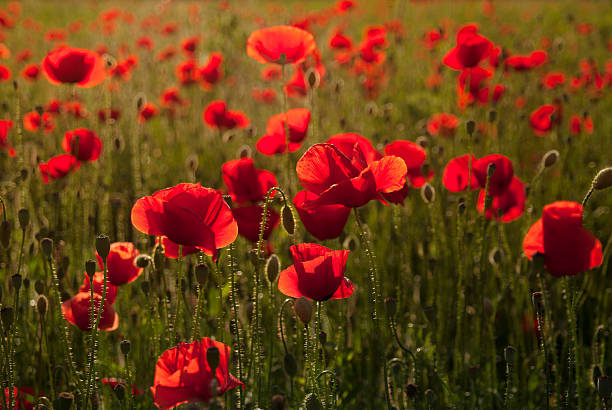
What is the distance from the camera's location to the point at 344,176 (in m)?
1.45

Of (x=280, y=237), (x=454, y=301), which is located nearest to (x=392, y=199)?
(x=454, y=301)

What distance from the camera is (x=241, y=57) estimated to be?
5859 millimetres

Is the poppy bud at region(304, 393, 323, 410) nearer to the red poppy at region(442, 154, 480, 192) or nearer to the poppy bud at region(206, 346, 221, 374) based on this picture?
the poppy bud at region(206, 346, 221, 374)

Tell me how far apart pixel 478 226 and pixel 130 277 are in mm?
1434

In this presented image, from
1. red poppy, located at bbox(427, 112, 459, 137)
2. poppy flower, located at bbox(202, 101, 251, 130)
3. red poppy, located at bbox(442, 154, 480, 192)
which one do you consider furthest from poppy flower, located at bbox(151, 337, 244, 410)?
red poppy, located at bbox(427, 112, 459, 137)

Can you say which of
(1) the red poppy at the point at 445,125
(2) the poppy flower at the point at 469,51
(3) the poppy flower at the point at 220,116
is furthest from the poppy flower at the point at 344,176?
(1) the red poppy at the point at 445,125

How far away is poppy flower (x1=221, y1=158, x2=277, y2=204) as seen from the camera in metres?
1.89

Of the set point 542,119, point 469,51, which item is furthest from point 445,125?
point 469,51

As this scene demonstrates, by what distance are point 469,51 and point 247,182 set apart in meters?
1.27

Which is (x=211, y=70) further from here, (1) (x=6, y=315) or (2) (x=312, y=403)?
(2) (x=312, y=403)

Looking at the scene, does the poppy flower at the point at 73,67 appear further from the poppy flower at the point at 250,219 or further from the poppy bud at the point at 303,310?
the poppy bud at the point at 303,310

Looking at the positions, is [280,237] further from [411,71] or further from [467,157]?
[411,71]

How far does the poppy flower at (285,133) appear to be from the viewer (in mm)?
2320

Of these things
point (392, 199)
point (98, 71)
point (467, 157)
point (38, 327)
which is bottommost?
point (38, 327)
